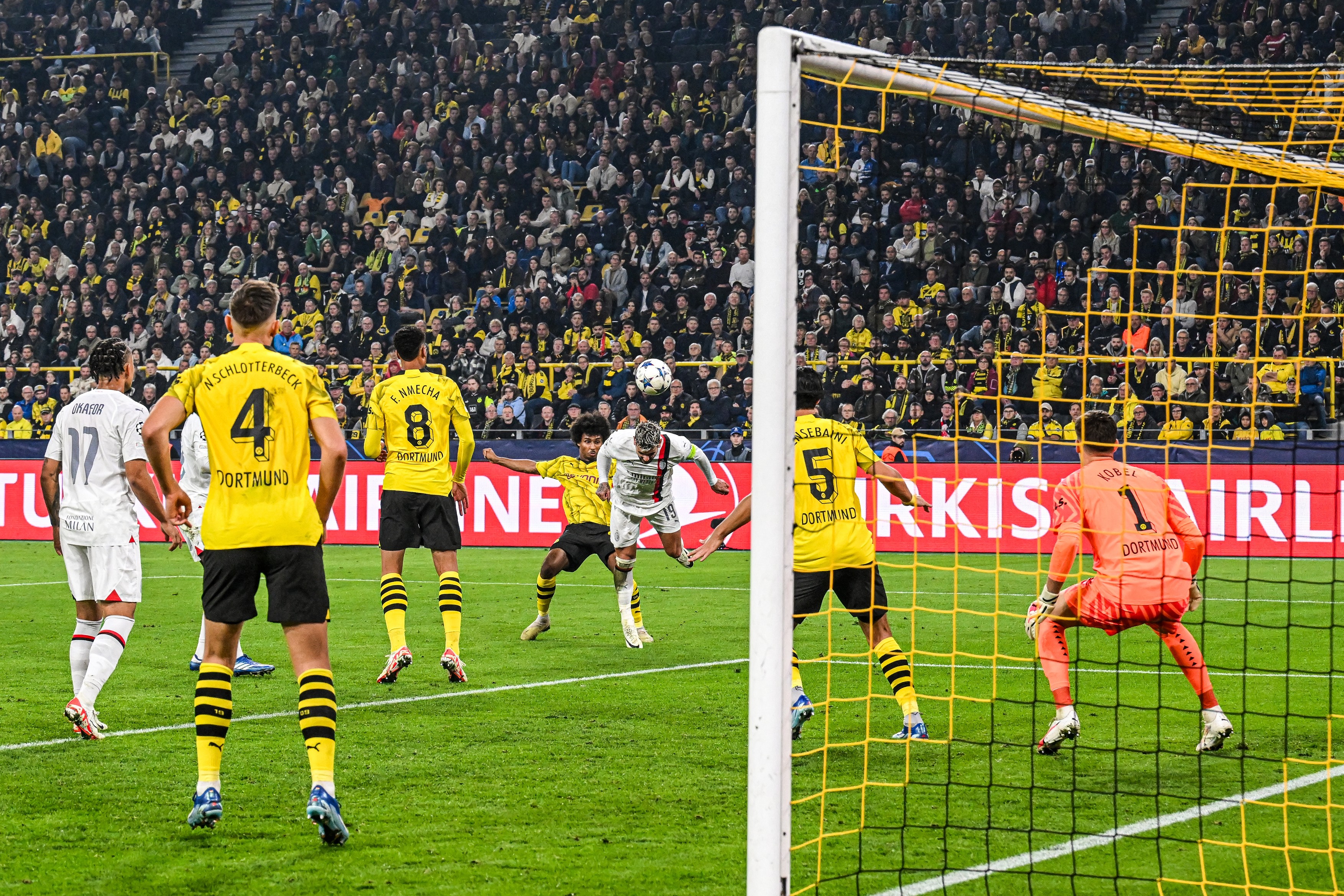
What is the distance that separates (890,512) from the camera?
58.1 ft

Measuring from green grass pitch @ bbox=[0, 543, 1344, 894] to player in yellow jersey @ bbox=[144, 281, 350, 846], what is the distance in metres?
0.51

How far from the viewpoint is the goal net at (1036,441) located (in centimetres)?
516

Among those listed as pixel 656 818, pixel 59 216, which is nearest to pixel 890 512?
pixel 656 818

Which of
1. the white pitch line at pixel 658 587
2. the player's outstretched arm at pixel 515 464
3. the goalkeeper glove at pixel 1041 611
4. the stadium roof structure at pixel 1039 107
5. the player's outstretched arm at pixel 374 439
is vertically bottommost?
the white pitch line at pixel 658 587

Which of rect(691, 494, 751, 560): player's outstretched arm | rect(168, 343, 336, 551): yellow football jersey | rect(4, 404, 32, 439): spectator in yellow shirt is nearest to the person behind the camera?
rect(168, 343, 336, 551): yellow football jersey

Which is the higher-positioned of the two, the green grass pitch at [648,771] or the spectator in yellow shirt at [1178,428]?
the spectator in yellow shirt at [1178,428]

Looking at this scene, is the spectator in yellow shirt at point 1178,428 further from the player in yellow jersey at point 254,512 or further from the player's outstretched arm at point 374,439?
the player in yellow jersey at point 254,512

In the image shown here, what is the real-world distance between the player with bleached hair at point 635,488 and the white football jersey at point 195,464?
9.31 feet

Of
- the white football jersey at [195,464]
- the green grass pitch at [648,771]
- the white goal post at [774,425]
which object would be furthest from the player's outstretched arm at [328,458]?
the white football jersey at [195,464]

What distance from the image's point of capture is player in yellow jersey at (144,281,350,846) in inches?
223

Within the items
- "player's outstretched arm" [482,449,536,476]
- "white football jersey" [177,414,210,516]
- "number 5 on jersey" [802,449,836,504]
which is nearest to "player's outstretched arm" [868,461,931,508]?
"number 5 on jersey" [802,449,836,504]

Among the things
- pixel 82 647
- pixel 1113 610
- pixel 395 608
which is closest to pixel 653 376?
pixel 395 608

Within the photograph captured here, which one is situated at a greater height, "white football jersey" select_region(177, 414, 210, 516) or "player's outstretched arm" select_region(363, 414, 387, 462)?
"player's outstretched arm" select_region(363, 414, 387, 462)

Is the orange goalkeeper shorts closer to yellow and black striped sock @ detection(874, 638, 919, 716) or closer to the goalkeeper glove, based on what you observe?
the goalkeeper glove
